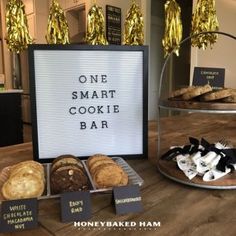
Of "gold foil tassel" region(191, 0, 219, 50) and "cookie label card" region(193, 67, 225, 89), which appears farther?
"gold foil tassel" region(191, 0, 219, 50)

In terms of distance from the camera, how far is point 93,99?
0.79 meters

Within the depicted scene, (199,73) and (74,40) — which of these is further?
(74,40)

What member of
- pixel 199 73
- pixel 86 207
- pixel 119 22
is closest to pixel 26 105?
pixel 119 22

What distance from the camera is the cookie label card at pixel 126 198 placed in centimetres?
48

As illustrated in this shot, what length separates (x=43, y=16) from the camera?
4.98 meters

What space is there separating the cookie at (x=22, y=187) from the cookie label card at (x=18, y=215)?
42mm

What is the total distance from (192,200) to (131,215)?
150 mm

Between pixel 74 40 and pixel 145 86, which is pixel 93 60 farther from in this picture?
pixel 74 40

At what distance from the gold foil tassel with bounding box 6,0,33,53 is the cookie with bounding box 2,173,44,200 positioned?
133 centimetres

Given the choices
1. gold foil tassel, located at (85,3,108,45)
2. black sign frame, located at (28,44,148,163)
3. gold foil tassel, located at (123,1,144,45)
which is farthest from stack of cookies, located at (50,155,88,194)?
gold foil tassel, located at (123,1,144,45)

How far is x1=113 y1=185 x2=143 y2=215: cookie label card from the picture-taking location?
478 millimetres

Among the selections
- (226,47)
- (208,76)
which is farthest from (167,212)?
(226,47)

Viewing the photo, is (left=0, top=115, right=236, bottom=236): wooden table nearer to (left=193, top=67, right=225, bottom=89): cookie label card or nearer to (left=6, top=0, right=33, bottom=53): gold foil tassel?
(left=193, top=67, right=225, bottom=89): cookie label card

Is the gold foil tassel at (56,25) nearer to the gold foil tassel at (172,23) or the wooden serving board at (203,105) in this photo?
the gold foil tassel at (172,23)
